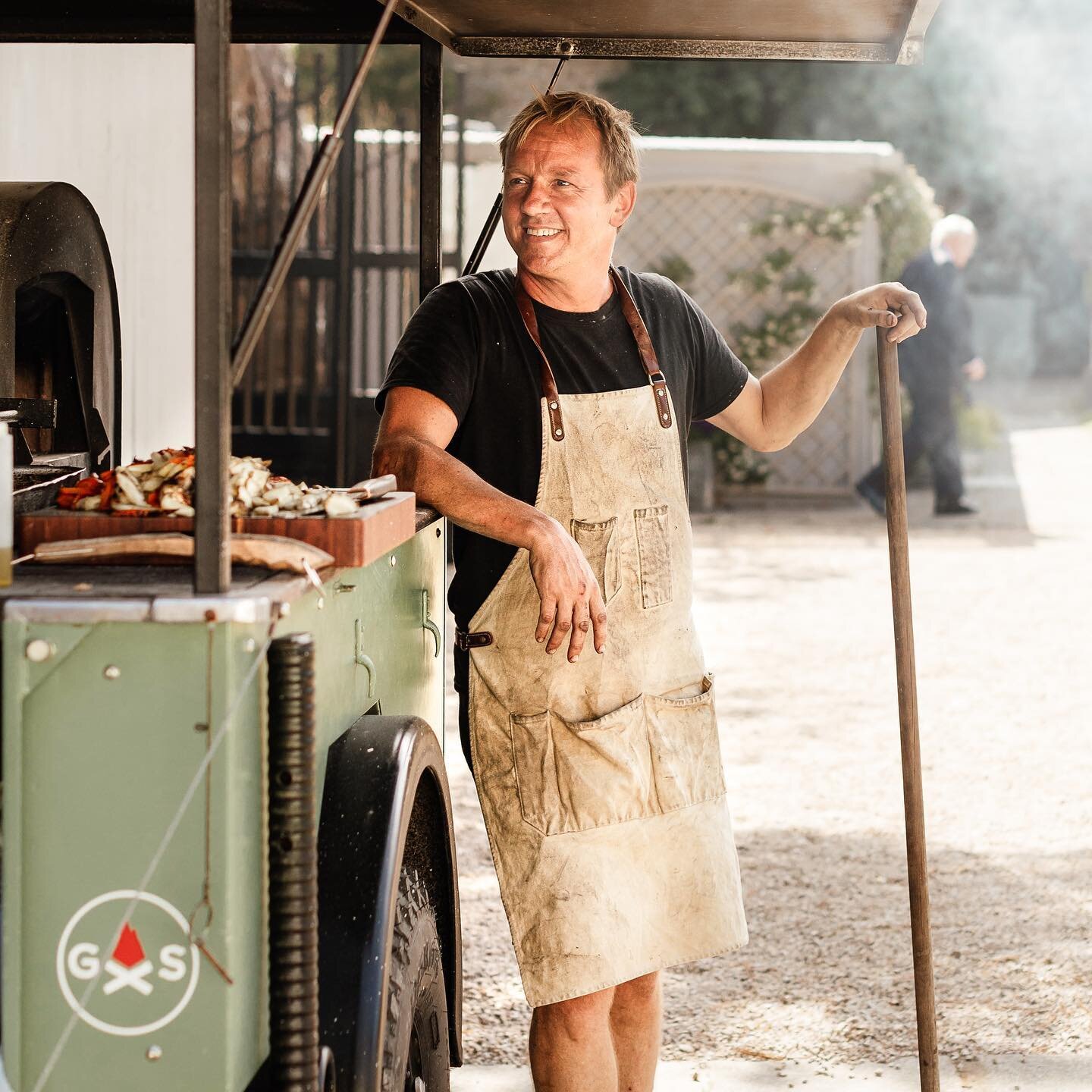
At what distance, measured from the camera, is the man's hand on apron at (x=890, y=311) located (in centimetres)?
280

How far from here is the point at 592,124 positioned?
2.64 meters

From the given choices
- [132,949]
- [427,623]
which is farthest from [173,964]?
[427,623]

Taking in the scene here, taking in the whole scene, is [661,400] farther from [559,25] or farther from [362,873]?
[362,873]

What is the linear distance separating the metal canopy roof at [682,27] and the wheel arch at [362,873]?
5.05 feet

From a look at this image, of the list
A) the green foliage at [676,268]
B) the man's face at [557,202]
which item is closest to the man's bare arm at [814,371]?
the man's face at [557,202]

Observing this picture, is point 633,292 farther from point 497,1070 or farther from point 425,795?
point 497,1070

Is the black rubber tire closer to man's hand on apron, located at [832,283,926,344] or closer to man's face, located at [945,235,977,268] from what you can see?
man's hand on apron, located at [832,283,926,344]

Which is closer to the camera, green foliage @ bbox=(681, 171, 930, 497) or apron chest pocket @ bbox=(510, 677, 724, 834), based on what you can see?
apron chest pocket @ bbox=(510, 677, 724, 834)

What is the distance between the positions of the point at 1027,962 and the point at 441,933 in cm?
211

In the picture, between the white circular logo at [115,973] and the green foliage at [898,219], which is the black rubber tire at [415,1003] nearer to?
the white circular logo at [115,973]

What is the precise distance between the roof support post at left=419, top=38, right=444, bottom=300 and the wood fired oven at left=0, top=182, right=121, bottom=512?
63 cm

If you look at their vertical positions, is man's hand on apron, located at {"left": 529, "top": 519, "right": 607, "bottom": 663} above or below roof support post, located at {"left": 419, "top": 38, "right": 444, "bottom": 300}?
below

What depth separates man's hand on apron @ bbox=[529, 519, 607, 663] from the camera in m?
2.24

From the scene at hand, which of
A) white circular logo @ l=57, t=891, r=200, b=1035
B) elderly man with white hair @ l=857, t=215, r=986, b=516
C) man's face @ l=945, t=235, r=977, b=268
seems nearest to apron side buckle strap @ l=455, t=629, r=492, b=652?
white circular logo @ l=57, t=891, r=200, b=1035
